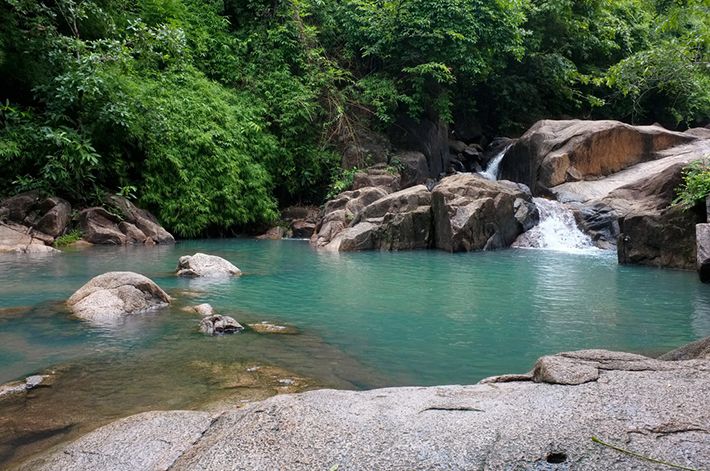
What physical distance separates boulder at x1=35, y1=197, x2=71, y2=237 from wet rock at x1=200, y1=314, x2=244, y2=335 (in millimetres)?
9248

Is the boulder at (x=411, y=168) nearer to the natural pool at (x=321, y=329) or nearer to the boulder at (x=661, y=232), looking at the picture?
the boulder at (x=661, y=232)

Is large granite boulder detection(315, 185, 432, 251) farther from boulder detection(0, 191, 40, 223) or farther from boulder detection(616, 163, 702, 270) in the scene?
boulder detection(0, 191, 40, 223)

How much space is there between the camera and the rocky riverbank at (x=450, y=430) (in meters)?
2.17

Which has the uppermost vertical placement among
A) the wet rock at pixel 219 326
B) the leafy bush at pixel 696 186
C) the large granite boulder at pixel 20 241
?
the leafy bush at pixel 696 186

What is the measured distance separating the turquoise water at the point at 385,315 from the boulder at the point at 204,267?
1.43 feet

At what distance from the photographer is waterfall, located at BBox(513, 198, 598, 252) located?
15.6 metres

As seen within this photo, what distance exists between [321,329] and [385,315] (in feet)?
3.48

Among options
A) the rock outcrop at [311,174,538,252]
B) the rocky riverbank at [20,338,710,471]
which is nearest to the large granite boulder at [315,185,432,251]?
the rock outcrop at [311,174,538,252]

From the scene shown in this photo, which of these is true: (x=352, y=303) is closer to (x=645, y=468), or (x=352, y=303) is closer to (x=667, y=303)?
(x=667, y=303)

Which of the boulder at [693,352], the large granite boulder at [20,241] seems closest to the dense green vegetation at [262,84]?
the large granite boulder at [20,241]

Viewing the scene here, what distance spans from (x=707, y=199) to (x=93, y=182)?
46.8 ft

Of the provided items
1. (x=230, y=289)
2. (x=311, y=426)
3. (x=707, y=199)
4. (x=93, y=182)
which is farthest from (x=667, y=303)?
(x=93, y=182)

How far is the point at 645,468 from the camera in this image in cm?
203

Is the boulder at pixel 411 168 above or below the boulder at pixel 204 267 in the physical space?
above
